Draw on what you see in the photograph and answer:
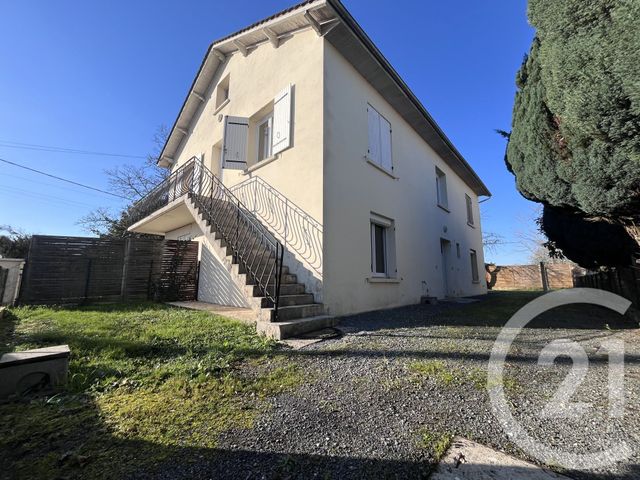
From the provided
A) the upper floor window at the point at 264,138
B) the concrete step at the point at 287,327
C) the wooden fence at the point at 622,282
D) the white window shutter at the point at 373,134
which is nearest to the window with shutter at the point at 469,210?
the wooden fence at the point at 622,282

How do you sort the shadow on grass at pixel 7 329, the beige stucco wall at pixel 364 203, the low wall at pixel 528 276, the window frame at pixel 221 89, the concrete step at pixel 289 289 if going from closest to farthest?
the shadow on grass at pixel 7 329 < the concrete step at pixel 289 289 < the beige stucco wall at pixel 364 203 < the window frame at pixel 221 89 < the low wall at pixel 528 276

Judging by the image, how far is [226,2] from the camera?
8375mm

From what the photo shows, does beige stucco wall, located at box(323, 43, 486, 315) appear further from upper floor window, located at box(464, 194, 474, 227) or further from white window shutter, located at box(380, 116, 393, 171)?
upper floor window, located at box(464, 194, 474, 227)

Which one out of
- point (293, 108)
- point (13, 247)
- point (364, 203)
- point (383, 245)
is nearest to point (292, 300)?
point (364, 203)

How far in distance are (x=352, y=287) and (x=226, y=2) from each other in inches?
357

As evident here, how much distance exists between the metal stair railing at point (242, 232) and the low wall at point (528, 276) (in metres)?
18.9

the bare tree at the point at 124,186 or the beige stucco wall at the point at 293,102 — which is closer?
the beige stucco wall at the point at 293,102

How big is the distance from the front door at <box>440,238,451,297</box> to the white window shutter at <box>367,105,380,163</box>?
501cm

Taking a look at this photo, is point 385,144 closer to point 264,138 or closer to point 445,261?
point 264,138

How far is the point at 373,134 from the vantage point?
7207mm

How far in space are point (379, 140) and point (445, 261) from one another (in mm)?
5880

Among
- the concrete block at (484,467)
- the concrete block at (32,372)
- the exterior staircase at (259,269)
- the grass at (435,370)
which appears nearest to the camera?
the concrete block at (484,467)

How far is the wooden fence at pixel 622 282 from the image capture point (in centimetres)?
681

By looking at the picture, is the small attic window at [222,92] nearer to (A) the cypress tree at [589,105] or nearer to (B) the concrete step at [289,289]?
Answer: (B) the concrete step at [289,289]
